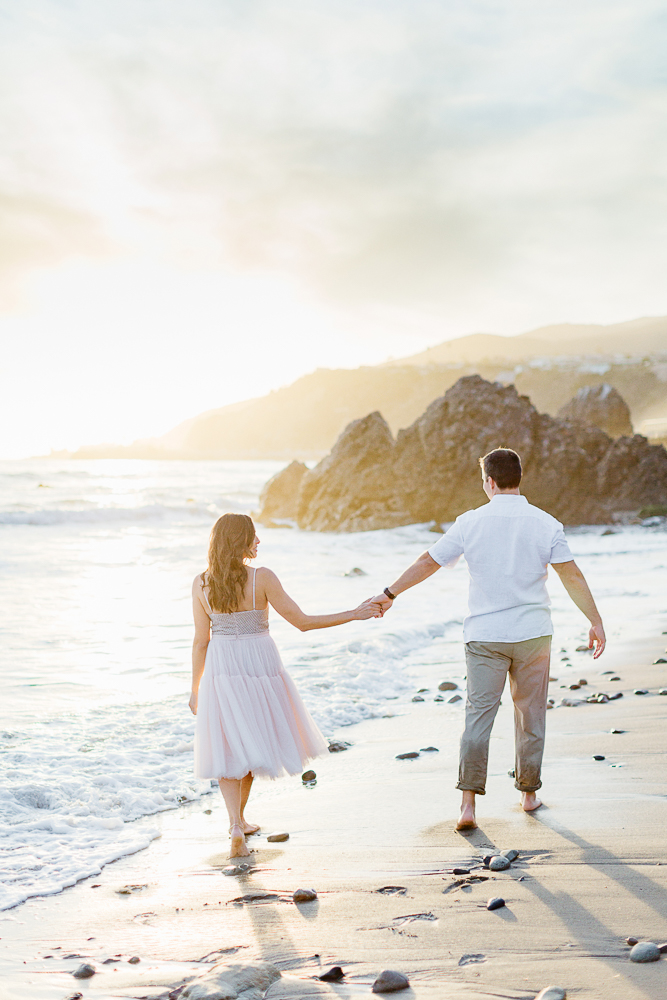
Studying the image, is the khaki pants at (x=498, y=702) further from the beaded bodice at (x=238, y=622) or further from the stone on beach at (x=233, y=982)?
the stone on beach at (x=233, y=982)

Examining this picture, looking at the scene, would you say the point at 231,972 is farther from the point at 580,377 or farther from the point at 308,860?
the point at 580,377

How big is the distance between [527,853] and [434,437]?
25370 mm

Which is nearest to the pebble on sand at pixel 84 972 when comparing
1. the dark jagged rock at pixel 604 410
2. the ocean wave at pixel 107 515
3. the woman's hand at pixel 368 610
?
the woman's hand at pixel 368 610

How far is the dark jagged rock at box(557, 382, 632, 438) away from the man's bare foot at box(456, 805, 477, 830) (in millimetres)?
55631

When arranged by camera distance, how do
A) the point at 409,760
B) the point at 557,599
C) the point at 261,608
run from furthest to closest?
the point at 557,599, the point at 409,760, the point at 261,608

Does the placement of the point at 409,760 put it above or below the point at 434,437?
below

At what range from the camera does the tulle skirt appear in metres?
4.26

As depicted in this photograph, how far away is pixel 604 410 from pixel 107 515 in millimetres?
38216

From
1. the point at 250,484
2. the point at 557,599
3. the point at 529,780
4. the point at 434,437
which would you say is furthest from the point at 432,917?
the point at 250,484

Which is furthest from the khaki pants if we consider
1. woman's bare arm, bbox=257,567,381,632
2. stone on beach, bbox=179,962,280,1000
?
stone on beach, bbox=179,962,280,1000

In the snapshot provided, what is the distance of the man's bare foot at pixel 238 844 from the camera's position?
4.21m

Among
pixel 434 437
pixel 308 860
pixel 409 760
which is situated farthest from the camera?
Result: pixel 434 437

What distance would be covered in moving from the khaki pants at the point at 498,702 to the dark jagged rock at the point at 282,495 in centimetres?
2824

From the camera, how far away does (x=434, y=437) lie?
94.3ft
